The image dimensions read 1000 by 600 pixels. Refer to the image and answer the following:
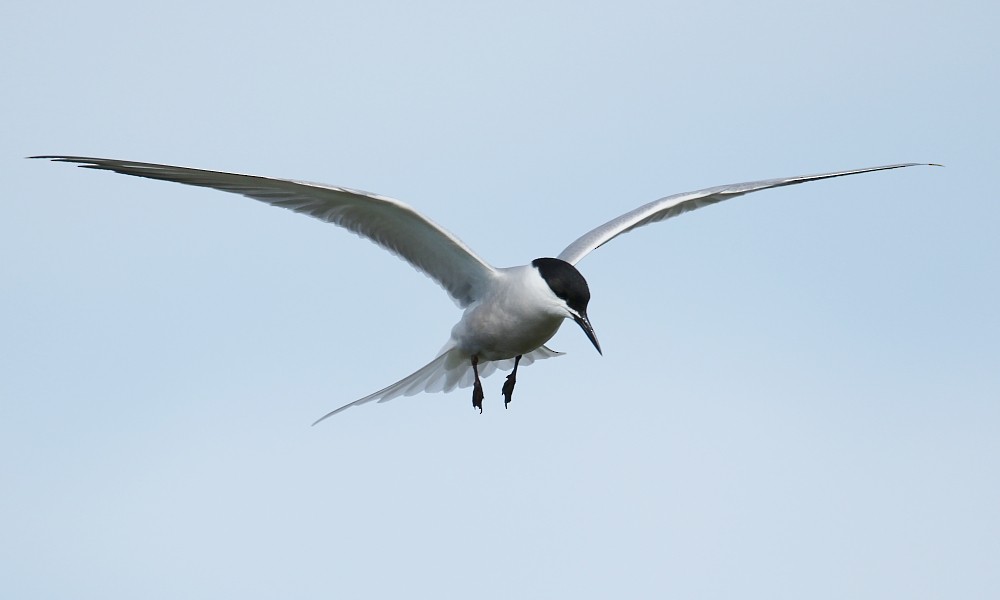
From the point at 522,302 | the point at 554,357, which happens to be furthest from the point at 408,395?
the point at 522,302

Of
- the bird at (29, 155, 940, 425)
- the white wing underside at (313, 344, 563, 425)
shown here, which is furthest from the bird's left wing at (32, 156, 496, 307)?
the white wing underside at (313, 344, 563, 425)

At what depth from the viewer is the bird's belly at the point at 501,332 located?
974cm

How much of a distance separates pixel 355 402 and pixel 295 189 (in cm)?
216

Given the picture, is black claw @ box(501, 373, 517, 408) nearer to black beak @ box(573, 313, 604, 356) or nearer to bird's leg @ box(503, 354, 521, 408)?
bird's leg @ box(503, 354, 521, 408)

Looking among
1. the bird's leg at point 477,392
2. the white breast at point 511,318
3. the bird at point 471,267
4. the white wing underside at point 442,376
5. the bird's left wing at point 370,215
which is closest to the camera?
the bird's left wing at point 370,215

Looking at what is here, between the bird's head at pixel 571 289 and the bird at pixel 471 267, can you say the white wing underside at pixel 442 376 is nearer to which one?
the bird at pixel 471 267

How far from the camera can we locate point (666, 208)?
1108cm

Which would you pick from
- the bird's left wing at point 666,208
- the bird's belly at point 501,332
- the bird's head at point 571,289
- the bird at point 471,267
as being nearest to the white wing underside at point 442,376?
the bird at point 471,267

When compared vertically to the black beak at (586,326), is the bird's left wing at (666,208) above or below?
above

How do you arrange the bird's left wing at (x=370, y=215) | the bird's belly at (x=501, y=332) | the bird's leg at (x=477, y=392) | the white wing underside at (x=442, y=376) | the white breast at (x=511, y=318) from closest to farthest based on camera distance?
the bird's left wing at (x=370, y=215) → the white breast at (x=511, y=318) → the bird's belly at (x=501, y=332) → the bird's leg at (x=477, y=392) → the white wing underside at (x=442, y=376)

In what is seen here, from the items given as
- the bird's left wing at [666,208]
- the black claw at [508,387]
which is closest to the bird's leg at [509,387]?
the black claw at [508,387]

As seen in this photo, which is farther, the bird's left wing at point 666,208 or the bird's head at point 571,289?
the bird's left wing at point 666,208

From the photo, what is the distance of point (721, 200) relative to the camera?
37.9 ft

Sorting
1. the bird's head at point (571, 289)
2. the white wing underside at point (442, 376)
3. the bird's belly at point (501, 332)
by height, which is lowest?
Answer: the white wing underside at point (442, 376)
